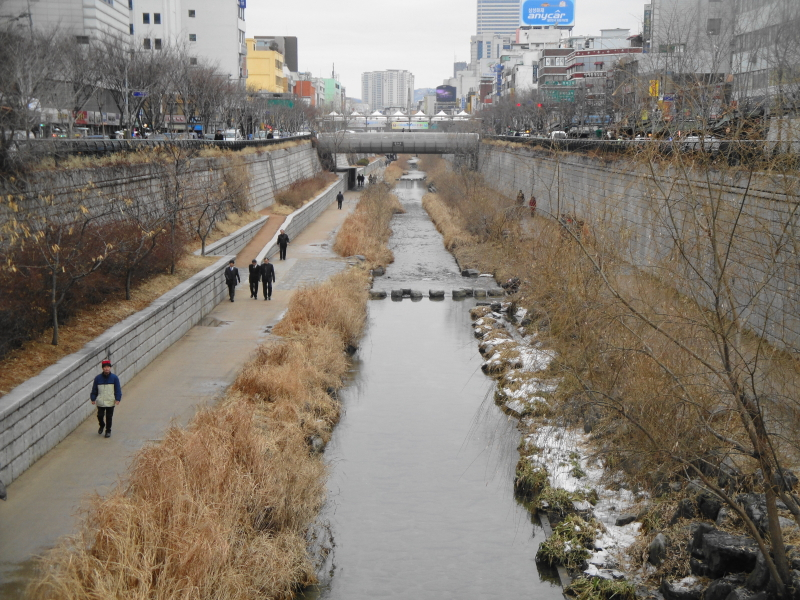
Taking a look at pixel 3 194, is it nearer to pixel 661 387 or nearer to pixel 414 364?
pixel 414 364

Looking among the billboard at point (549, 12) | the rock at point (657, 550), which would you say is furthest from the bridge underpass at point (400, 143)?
the billboard at point (549, 12)

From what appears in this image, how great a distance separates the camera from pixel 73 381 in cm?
1273

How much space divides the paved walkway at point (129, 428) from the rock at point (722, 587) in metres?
7.04

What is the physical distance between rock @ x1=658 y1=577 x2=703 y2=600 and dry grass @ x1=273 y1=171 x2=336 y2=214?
36470mm

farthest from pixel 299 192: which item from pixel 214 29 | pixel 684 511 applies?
pixel 214 29

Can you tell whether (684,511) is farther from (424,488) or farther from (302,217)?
(302,217)

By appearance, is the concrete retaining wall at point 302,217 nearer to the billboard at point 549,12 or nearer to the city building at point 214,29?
the city building at point 214,29

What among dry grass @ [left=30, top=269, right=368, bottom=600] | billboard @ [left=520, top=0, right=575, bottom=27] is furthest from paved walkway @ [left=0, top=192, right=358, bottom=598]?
billboard @ [left=520, top=0, right=575, bottom=27]

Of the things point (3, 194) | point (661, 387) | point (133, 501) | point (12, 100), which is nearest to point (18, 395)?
point (133, 501)

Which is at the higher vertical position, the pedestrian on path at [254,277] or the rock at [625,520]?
the pedestrian on path at [254,277]

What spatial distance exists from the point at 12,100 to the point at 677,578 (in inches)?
922

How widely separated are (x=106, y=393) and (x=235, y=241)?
18434 millimetres

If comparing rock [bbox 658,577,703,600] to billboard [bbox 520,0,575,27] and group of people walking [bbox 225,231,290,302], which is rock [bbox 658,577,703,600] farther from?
billboard [bbox 520,0,575,27]

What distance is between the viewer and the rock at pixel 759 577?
26.5 ft
